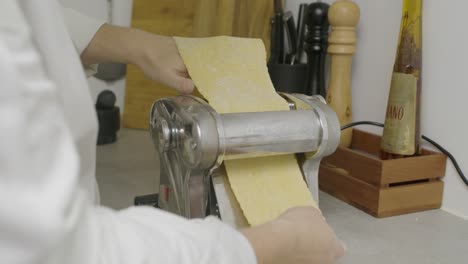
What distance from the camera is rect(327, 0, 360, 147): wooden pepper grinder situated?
36.0 inches

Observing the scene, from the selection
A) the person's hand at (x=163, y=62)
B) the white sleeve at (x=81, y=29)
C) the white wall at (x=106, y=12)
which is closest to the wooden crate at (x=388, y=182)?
the person's hand at (x=163, y=62)

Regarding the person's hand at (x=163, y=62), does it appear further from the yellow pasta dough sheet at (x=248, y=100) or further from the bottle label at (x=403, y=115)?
the bottle label at (x=403, y=115)

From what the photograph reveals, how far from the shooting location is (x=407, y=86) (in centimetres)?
83

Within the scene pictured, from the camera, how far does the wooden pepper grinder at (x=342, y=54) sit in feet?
3.00

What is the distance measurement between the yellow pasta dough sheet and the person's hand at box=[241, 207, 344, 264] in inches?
5.4

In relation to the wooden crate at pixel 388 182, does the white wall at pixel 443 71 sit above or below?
above

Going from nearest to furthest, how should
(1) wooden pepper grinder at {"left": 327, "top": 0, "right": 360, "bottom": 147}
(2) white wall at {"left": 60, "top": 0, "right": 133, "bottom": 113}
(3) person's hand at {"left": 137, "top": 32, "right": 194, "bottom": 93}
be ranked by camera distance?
(3) person's hand at {"left": 137, "top": 32, "right": 194, "bottom": 93} < (1) wooden pepper grinder at {"left": 327, "top": 0, "right": 360, "bottom": 147} < (2) white wall at {"left": 60, "top": 0, "right": 133, "bottom": 113}

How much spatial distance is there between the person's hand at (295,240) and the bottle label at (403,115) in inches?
15.9

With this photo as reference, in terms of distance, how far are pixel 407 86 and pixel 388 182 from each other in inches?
6.1

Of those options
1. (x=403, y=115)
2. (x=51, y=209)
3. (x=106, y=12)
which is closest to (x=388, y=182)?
(x=403, y=115)

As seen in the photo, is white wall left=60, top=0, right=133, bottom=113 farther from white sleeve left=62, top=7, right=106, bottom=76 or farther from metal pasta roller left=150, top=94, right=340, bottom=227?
metal pasta roller left=150, top=94, right=340, bottom=227

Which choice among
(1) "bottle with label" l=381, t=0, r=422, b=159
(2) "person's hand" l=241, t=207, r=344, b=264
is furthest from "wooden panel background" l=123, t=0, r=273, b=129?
(2) "person's hand" l=241, t=207, r=344, b=264

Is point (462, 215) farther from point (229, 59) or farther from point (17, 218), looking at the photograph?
point (17, 218)

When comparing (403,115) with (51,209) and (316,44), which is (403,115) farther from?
(51,209)
